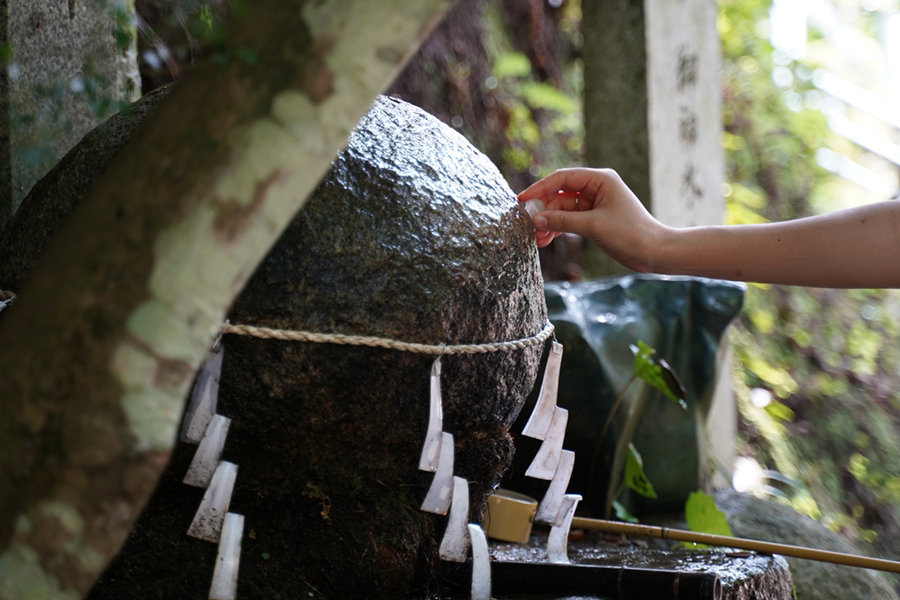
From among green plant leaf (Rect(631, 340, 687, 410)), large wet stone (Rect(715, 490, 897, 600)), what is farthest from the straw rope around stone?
large wet stone (Rect(715, 490, 897, 600))

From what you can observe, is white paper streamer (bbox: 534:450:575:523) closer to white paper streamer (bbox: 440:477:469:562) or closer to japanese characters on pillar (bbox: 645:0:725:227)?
white paper streamer (bbox: 440:477:469:562)

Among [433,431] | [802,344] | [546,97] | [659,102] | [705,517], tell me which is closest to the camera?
[433,431]

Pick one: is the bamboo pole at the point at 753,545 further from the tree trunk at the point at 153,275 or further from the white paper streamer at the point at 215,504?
the tree trunk at the point at 153,275

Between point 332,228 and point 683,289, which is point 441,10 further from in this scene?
point 683,289

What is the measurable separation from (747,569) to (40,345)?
164cm

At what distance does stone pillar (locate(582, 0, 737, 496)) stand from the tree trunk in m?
3.18

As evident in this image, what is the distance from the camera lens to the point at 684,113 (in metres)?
4.02

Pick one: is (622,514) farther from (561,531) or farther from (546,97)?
(546,97)

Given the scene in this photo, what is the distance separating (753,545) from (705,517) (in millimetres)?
386

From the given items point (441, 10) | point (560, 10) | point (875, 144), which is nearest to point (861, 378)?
point (875, 144)

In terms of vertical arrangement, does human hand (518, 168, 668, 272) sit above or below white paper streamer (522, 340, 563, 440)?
above

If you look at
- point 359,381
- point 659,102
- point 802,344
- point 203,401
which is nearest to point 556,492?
point 359,381

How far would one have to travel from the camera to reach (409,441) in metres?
1.51

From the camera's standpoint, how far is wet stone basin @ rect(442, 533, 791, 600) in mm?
1538
